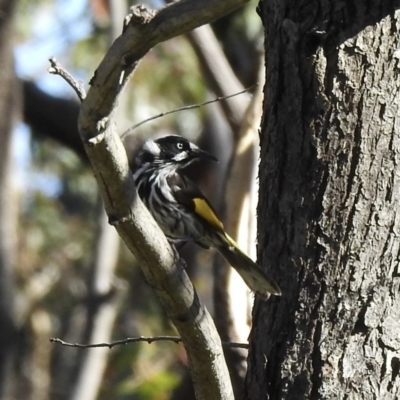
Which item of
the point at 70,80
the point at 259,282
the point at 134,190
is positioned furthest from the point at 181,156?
the point at 70,80

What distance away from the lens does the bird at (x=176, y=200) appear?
177 inches

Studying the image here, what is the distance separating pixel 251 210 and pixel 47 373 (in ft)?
21.7

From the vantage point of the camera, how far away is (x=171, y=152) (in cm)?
489

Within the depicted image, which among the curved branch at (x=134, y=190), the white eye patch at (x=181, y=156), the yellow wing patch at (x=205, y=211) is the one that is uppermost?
the white eye patch at (x=181, y=156)

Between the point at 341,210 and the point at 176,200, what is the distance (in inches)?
77.3

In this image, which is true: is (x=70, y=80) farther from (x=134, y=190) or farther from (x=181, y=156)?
(x=181, y=156)

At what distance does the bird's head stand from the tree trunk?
206 cm

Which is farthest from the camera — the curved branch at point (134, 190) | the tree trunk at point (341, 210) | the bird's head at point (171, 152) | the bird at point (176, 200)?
the bird's head at point (171, 152)

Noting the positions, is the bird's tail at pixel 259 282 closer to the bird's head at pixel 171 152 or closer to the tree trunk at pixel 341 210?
the tree trunk at pixel 341 210

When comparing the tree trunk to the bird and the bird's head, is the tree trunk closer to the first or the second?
the bird

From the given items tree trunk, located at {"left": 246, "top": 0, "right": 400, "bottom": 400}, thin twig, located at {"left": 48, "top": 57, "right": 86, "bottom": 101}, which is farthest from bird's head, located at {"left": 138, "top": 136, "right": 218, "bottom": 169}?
thin twig, located at {"left": 48, "top": 57, "right": 86, "bottom": 101}

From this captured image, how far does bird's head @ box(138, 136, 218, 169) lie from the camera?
486 cm

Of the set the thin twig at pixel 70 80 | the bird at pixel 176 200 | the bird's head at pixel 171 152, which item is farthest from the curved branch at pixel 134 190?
the bird's head at pixel 171 152

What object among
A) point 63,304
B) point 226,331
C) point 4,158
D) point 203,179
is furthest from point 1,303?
point 63,304
